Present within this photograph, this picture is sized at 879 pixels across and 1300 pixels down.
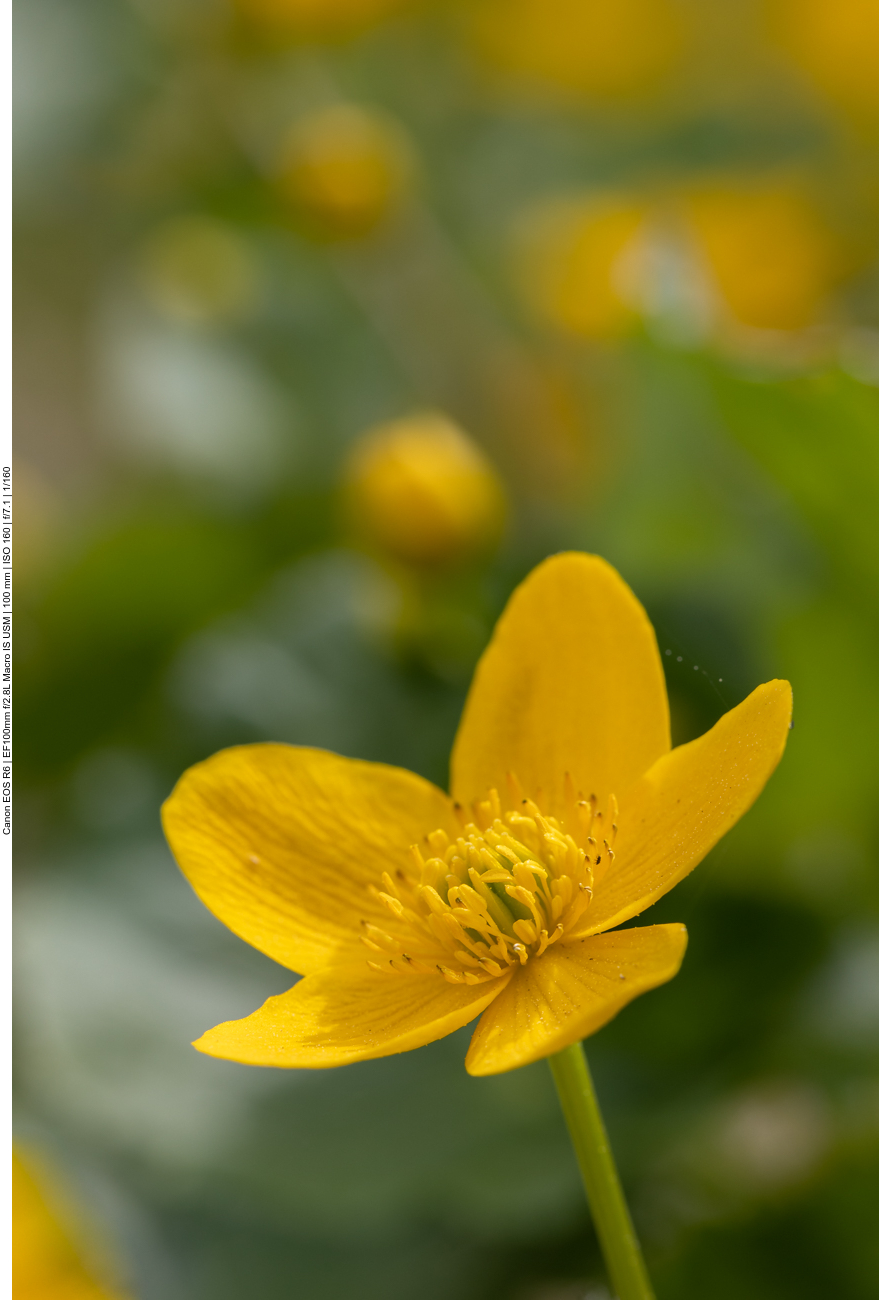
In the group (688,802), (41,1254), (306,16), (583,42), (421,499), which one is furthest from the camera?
(583,42)

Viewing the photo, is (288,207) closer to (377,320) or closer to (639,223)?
(377,320)

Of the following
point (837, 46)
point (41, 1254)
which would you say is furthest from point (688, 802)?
point (837, 46)

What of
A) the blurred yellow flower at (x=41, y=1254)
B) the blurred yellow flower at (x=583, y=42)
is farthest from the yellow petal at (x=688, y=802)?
the blurred yellow flower at (x=583, y=42)

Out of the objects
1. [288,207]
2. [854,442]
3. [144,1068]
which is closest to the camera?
[854,442]

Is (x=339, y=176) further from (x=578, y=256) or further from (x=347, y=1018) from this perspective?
(x=347, y=1018)

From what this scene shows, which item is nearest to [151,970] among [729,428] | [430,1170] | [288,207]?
[430,1170]

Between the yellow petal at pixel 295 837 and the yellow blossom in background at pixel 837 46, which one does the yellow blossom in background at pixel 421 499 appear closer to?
the yellow petal at pixel 295 837

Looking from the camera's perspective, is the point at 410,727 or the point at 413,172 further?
the point at 413,172
